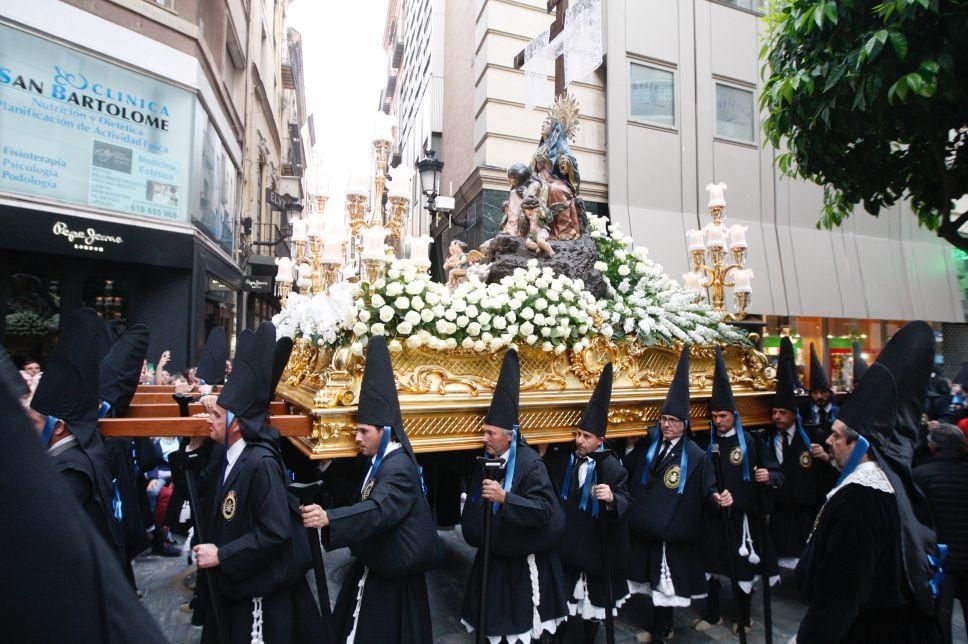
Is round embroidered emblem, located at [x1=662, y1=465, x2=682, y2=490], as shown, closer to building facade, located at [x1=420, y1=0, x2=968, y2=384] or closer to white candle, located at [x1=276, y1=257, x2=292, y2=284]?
white candle, located at [x1=276, y1=257, x2=292, y2=284]

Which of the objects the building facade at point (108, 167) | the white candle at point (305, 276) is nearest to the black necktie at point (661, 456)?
the white candle at point (305, 276)

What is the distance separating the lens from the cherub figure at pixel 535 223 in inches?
229

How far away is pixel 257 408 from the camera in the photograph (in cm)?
319

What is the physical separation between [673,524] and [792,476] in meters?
1.62

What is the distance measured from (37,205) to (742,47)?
15798mm

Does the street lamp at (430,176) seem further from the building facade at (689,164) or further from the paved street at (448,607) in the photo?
the paved street at (448,607)

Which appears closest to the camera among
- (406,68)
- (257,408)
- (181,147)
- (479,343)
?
(257,408)

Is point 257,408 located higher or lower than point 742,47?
lower

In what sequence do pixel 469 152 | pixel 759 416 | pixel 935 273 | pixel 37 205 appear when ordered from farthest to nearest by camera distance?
1. pixel 935 273
2. pixel 469 152
3. pixel 37 205
4. pixel 759 416

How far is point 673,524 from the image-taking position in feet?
14.1

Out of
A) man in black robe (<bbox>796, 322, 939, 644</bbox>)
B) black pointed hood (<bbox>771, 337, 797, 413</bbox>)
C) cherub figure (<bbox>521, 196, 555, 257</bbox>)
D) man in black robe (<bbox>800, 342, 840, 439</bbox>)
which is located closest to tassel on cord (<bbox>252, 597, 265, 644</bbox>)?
man in black robe (<bbox>796, 322, 939, 644</bbox>)

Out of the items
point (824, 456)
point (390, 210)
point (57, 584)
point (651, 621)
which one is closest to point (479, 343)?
point (390, 210)

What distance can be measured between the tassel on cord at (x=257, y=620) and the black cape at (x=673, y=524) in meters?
2.72

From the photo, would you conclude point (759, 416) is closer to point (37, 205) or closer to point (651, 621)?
point (651, 621)
